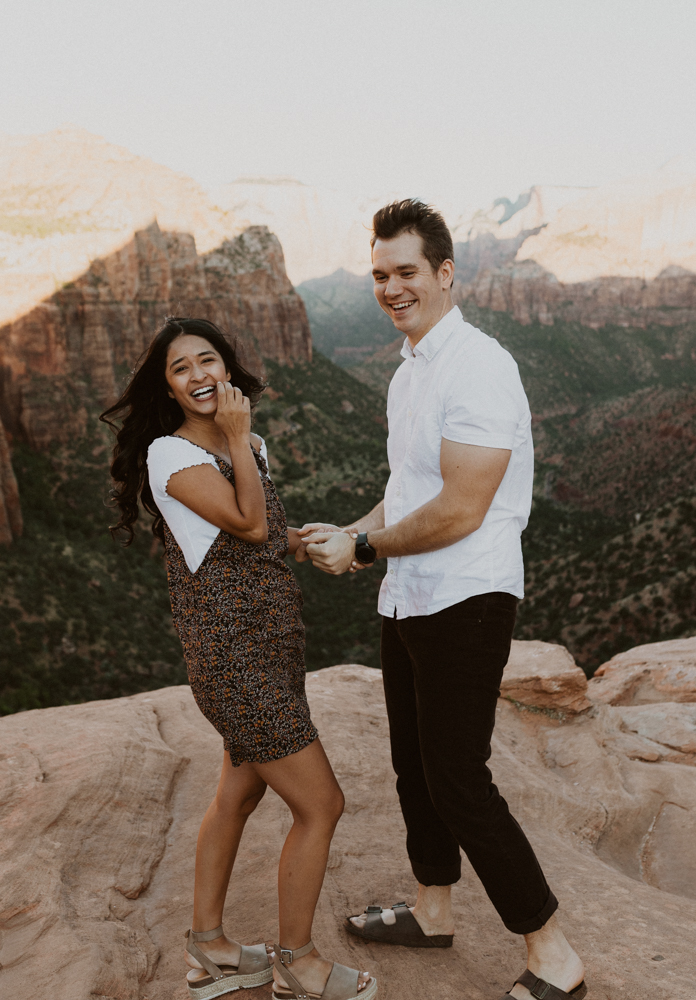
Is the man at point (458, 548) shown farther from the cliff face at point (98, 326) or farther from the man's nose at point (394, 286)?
the cliff face at point (98, 326)

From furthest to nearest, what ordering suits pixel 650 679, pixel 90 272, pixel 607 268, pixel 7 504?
pixel 607 268
pixel 90 272
pixel 7 504
pixel 650 679

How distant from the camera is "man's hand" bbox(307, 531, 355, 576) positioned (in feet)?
8.70

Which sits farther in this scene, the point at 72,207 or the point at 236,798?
the point at 72,207

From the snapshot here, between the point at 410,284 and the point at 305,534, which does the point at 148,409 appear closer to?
the point at 305,534

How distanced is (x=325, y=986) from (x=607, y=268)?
139 metres

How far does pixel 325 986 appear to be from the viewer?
8.23ft

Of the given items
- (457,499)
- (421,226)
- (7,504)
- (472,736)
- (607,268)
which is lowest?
(7,504)

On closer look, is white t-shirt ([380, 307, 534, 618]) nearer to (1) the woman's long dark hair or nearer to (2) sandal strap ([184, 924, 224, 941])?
(1) the woman's long dark hair

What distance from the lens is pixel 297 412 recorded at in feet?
159

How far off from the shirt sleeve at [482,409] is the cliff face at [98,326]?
22.1 metres

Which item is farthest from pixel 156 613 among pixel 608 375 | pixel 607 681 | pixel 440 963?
pixel 608 375

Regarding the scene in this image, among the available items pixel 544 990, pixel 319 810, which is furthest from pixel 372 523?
pixel 544 990

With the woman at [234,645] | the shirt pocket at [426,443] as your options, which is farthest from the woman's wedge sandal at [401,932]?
the shirt pocket at [426,443]

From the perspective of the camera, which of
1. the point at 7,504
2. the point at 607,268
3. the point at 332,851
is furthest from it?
the point at 607,268
